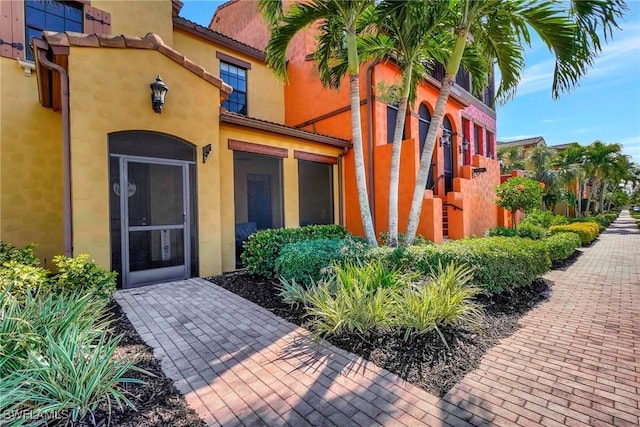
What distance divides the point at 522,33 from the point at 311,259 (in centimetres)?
632

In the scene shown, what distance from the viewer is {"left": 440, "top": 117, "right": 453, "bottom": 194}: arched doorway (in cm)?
1306

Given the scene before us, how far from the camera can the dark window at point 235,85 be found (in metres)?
10.7

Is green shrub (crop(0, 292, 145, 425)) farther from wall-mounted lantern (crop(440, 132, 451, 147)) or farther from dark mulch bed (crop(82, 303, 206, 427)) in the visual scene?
wall-mounted lantern (crop(440, 132, 451, 147))

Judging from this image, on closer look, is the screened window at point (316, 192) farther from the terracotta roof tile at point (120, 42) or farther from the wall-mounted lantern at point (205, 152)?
the terracotta roof tile at point (120, 42)

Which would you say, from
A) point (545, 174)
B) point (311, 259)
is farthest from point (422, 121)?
point (545, 174)

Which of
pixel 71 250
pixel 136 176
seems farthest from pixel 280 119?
pixel 71 250

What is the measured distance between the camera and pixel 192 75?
661 cm

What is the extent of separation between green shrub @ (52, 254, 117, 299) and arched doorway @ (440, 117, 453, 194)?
12.1 meters

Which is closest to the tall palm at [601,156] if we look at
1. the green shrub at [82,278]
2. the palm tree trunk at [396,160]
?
the palm tree trunk at [396,160]

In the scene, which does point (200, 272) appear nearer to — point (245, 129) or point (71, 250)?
point (71, 250)

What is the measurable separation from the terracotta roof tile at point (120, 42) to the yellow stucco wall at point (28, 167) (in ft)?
6.74

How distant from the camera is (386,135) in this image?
10.0 meters

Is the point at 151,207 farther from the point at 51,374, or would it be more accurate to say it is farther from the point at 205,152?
the point at 51,374

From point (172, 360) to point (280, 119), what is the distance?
10.4m
